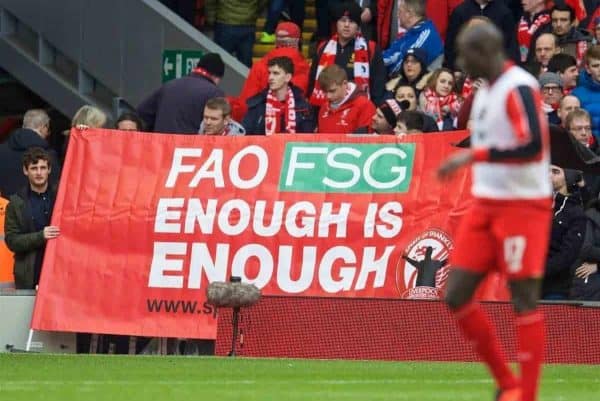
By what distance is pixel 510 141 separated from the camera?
390 inches

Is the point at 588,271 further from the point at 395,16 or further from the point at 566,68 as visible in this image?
the point at 395,16

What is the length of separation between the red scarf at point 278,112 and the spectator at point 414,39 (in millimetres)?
1861

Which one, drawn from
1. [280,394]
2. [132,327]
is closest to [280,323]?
[132,327]

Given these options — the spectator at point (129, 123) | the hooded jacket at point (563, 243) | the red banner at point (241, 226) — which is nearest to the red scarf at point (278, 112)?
the spectator at point (129, 123)

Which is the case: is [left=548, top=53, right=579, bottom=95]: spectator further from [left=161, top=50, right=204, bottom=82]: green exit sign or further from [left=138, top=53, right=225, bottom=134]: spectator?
[left=161, top=50, right=204, bottom=82]: green exit sign

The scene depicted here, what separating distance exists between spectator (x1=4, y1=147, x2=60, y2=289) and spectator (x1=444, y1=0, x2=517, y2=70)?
17.8ft

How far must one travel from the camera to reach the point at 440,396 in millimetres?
11938

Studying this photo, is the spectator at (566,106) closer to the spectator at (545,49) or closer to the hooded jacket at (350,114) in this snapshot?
the spectator at (545,49)

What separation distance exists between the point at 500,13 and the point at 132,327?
6.09 m

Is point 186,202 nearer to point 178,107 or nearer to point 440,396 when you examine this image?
point 178,107

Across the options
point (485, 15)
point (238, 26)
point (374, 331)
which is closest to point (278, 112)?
point (485, 15)

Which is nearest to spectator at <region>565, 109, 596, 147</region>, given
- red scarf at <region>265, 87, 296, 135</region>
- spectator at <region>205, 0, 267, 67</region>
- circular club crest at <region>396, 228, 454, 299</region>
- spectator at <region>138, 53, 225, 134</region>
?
circular club crest at <region>396, 228, 454, 299</region>

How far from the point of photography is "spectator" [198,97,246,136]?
55.4 feet

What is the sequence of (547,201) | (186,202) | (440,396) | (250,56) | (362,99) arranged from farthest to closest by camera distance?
(250,56), (362,99), (186,202), (440,396), (547,201)
